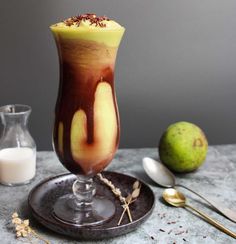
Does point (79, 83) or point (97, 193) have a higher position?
point (79, 83)

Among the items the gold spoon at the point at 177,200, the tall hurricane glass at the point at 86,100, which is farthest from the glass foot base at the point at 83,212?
the gold spoon at the point at 177,200

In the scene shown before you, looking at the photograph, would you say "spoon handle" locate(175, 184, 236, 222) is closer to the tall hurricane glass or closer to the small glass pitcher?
the tall hurricane glass

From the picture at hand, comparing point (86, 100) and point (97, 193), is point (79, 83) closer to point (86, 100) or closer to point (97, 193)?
point (86, 100)

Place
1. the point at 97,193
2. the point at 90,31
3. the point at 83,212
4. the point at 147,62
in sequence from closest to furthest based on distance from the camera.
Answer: the point at 90,31 < the point at 83,212 < the point at 97,193 < the point at 147,62

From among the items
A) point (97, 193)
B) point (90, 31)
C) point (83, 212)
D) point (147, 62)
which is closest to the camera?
point (90, 31)

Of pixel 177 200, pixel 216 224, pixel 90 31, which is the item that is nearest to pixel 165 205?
pixel 177 200

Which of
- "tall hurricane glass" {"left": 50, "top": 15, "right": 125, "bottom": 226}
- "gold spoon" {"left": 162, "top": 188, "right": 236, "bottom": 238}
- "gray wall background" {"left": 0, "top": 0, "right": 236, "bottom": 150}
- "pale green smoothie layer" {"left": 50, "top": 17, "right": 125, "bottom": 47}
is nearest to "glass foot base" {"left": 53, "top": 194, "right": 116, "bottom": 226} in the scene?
"tall hurricane glass" {"left": 50, "top": 15, "right": 125, "bottom": 226}
